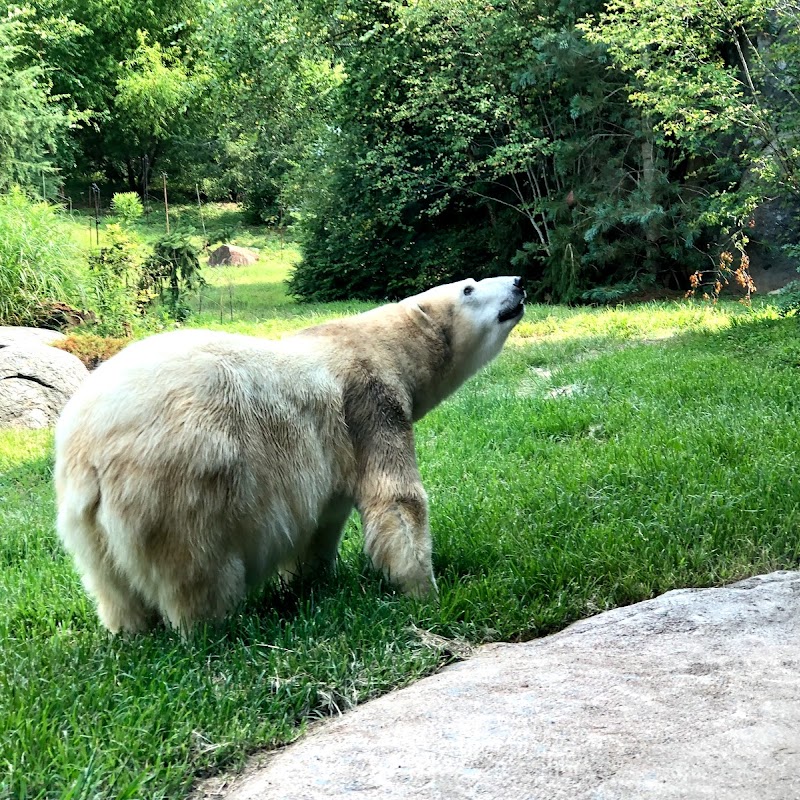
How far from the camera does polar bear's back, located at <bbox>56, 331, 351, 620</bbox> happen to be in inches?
117

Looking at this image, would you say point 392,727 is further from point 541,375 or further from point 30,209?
point 30,209

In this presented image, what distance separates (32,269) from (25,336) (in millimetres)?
1477

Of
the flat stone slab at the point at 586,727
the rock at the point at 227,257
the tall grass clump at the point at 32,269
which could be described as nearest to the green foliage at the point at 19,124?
the tall grass clump at the point at 32,269

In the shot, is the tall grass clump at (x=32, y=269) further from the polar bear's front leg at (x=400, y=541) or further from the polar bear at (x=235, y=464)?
the polar bear's front leg at (x=400, y=541)

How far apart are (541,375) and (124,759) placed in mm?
6840

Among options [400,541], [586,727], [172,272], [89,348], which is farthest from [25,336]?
[586,727]

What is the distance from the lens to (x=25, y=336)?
29.1 feet

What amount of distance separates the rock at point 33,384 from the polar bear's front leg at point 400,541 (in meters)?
5.37

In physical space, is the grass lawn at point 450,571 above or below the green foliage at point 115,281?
below

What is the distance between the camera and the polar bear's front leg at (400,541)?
363cm

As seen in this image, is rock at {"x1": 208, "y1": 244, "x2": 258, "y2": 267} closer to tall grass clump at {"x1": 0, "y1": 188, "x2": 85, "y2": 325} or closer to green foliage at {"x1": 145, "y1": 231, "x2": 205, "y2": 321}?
green foliage at {"x1": 145, "y1": 231, "x2": 205, "y2": 321}

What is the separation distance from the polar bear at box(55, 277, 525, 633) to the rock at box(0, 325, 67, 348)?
5.71m

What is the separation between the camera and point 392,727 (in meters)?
2.56

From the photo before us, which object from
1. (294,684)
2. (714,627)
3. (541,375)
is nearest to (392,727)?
(294,684)
